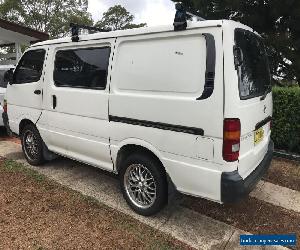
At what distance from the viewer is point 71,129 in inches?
188

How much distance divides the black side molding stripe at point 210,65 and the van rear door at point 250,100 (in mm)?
206

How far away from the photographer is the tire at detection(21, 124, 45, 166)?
562cm

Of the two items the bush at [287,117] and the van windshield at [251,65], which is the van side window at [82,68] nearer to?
the van windshield at [251,65]

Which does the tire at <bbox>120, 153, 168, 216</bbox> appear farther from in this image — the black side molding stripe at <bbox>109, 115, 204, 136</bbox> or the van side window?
the van side window

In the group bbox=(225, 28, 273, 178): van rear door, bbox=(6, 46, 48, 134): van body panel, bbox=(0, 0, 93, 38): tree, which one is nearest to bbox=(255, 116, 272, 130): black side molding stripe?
bbox=(225, 28, 273, 178): van rear door

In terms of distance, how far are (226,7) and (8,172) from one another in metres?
6.59

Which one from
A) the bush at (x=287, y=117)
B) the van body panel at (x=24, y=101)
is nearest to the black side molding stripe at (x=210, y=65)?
the van body panel at (x=24, y=101)

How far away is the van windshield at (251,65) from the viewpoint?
3.35 metres

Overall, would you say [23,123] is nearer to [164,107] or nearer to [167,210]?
[167,210]

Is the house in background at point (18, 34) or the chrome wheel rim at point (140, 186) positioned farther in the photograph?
the house in background at point (18, 34)

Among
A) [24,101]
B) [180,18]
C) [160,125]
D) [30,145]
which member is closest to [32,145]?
[30,145]

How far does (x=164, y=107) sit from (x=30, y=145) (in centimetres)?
333

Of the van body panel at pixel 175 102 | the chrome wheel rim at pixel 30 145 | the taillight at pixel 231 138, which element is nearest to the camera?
the taillight at pixel 231 138

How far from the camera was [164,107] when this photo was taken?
11.7 feet
